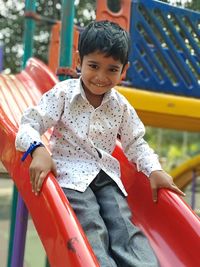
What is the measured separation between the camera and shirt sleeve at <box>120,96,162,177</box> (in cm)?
156

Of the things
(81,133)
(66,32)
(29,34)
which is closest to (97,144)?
(81,133)

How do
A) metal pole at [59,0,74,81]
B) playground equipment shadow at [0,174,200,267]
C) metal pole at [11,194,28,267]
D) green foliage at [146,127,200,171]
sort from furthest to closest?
1. green foliage at [146,127,200,171]
2. playground equipment shadow at [0,174,200,267]
3. metal pole at [59,0,74,81]
4. metal pole at [11,194,28,267]

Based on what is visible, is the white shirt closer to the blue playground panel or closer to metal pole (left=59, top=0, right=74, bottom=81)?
metal pole (left=59, top=0, right=74, bottom=81)

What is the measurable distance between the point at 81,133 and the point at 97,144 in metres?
0.07

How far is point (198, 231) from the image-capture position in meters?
1.42

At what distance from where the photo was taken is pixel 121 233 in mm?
1411

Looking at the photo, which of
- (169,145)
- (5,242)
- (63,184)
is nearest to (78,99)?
(63,184)

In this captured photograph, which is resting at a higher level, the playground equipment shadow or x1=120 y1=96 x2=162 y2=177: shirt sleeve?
x1=120 y1=96 x2=162 y2=177: shirt sleeve

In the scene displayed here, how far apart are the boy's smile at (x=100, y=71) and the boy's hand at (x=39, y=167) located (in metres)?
0.28

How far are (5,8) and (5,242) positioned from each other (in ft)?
14.2

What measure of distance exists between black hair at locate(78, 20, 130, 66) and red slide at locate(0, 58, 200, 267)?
403 millimetres

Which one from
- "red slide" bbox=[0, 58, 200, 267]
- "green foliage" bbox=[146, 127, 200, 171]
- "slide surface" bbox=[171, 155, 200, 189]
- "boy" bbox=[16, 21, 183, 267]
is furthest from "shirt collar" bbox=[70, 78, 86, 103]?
"green foliage" bbox=[146, 127, 200, 171]

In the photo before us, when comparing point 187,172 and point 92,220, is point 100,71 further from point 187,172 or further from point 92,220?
point 187,172

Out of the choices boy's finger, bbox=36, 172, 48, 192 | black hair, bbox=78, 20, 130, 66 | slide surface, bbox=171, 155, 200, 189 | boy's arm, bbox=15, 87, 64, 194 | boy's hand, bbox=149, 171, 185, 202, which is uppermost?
black hair, bbox=78, 20, 130, 66
